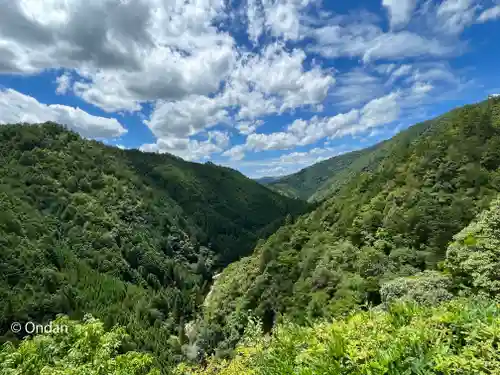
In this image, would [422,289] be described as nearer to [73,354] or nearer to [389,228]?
[73,354]

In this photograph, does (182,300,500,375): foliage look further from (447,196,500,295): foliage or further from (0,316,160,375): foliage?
(447,196,500,295): foliage

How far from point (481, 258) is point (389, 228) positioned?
25.7 meters

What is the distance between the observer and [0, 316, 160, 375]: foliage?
1312 centimetres

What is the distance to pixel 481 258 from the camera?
2202cm

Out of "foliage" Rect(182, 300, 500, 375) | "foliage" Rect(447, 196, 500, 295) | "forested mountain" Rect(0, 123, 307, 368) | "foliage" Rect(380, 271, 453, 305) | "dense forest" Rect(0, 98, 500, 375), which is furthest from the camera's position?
"forested mountain" Rect(0, 123, 307, 368)

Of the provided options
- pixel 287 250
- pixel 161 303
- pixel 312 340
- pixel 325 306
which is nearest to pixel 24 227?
pixel 161 303

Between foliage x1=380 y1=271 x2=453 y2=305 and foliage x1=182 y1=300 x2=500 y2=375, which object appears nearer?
foliage x1=182 y1=300 x2=500 y2=375

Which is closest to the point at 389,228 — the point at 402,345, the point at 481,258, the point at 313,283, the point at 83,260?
the point at 313,283

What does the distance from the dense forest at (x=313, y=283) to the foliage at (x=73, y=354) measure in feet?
0.26

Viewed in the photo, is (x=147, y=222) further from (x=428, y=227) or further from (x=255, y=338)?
(x=255, y=338)

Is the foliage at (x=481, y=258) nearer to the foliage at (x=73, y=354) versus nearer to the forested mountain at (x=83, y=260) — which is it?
the foliage at (x=73, y=354)

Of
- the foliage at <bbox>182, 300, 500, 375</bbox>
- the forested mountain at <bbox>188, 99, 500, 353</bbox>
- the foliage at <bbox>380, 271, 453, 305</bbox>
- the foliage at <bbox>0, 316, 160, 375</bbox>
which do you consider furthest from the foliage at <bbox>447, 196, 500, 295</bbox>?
the foliage at <bbox>0, 316, 160, 375</bbox>

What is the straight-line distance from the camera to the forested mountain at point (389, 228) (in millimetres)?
40188

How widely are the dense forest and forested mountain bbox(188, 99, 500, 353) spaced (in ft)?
0.71
